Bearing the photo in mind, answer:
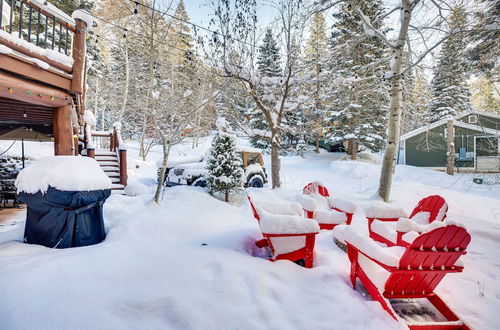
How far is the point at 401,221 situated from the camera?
3115mm

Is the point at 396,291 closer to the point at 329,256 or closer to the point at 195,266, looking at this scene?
the point at 329,256

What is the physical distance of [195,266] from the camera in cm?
251

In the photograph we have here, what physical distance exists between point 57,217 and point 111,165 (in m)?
6.45

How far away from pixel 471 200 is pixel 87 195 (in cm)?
1195

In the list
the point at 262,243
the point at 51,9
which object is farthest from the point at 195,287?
the point at 51,9

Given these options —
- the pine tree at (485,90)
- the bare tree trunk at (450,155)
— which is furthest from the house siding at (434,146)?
the pine tree at (485,90)

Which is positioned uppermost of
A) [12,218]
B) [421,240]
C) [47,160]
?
[47,160]

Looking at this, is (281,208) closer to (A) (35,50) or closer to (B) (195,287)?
(B) (195,287)

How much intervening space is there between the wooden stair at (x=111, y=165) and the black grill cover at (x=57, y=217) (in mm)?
4766

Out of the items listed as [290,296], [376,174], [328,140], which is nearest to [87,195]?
[290,296]

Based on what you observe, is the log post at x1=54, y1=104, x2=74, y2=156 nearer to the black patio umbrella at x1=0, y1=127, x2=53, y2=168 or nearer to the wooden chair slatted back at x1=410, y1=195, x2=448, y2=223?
the black patio umbrella at x1=0, y1=127, x2=53, y2=168

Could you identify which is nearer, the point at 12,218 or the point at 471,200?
the point at 12,218

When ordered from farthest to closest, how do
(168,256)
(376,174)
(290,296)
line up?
(376,174) < (168,256) < (290,296)

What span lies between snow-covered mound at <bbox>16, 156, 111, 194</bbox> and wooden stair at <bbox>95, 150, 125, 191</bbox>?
4.78 meters
